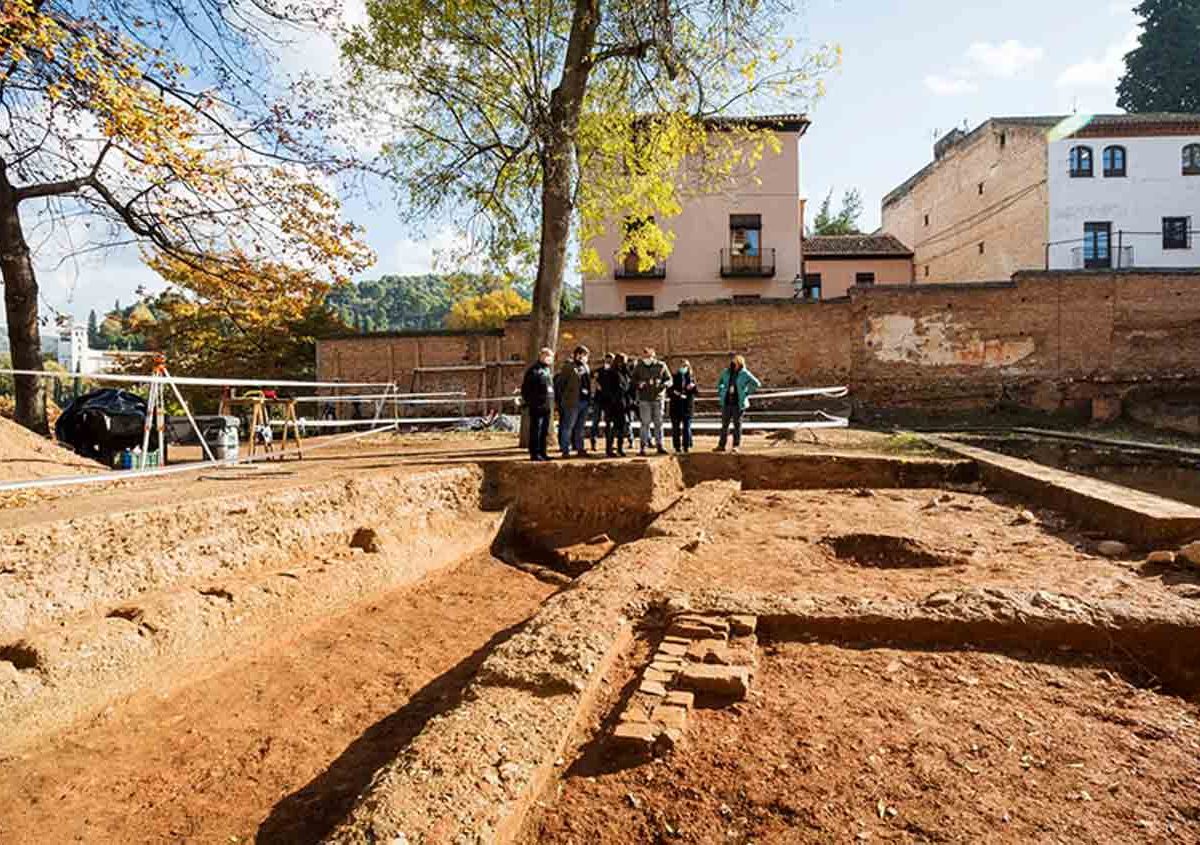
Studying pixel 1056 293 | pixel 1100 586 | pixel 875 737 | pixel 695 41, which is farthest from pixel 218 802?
pixel 1056 293

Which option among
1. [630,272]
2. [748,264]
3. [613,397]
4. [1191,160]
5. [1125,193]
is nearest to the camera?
[613,397]

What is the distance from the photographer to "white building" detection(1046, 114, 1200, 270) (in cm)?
2783

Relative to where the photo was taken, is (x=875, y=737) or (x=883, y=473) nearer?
(x=875, y=737)

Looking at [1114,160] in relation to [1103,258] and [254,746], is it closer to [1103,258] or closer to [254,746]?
[1103,258]

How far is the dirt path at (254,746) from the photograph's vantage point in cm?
321

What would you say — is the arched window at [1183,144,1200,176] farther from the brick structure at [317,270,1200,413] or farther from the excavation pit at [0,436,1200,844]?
the excavation pit at [0,436,1200,844]

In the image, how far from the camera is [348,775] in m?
3.48

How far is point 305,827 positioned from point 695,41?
1211 centimetres

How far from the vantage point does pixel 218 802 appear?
3371mm

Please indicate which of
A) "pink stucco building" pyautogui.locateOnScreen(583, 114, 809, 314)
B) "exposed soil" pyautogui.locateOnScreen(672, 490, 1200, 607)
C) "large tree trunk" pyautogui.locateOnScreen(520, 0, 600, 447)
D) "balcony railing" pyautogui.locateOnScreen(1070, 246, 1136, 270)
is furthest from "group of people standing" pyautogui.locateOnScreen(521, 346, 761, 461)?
"balcony railing" pyautogui.locateOnScreen(1070, 246, 1136, 270)

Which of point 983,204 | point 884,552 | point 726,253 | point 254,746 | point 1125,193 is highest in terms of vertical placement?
point 983,204

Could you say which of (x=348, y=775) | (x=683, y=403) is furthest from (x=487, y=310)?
(x=348, y=775)

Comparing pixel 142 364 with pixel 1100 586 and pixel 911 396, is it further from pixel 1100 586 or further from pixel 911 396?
pixel 1100 586

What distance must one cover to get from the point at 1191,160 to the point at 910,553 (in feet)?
109
